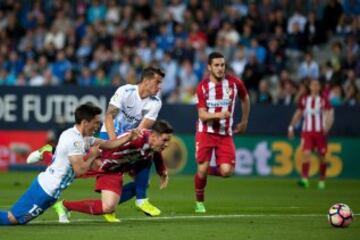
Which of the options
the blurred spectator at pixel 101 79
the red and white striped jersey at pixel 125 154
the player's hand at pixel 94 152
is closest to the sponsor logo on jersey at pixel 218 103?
the red and white striped jersey at pixel 125 154

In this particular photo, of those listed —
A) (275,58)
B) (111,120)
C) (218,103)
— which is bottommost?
(111,120)

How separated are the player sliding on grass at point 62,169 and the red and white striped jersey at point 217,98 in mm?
3390

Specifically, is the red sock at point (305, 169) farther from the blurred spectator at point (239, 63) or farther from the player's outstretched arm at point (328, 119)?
the blurred spectator at point (239, 63)

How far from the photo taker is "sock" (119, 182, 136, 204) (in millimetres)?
14266

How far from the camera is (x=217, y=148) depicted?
1591 centimetres

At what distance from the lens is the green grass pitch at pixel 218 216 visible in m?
12.2

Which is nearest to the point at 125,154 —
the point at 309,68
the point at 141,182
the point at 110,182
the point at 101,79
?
the point at 110,182

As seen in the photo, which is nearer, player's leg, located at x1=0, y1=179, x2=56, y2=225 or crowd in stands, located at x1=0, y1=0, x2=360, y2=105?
player's leg, located at x1=0, y1=179, x2=56, y2=225

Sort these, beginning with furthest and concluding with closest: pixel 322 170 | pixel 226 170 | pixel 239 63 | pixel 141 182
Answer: pixel 239 63, pixel 322 170, pixel 226 170, pixel 141 182

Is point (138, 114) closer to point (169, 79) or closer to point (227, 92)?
point (227, 92)

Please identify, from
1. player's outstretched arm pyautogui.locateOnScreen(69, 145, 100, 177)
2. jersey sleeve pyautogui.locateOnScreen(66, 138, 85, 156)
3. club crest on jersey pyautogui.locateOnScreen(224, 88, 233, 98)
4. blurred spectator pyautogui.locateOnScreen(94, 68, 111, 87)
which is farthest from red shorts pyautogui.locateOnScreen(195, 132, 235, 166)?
blurred spectator pyautogui.locateOnScreen(94, 68, 111, 87)

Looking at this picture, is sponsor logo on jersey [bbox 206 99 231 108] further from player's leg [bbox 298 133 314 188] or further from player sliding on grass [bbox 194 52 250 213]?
player's leg [bbox 298 133 314 188]

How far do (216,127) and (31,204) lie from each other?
4096 millimetres

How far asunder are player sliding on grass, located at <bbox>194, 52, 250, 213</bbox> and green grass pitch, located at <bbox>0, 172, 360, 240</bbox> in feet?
2.09
